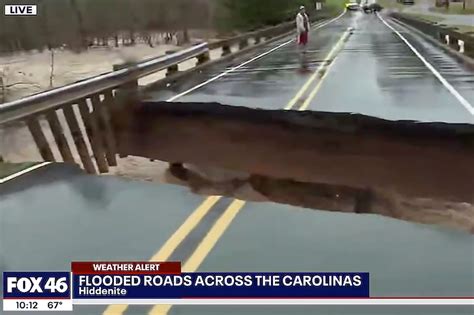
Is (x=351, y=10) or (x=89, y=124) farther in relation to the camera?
(x=351, y=10)

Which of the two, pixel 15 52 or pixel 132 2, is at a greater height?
pixel 132 2

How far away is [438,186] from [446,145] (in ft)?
2.72

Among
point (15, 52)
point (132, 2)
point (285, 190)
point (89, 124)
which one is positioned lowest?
point (285, 190)

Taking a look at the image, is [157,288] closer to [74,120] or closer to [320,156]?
[320,156]

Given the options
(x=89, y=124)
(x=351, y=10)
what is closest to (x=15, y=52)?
(x=89, y=124)

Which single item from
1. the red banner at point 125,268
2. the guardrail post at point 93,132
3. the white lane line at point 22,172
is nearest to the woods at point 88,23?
the red banner at point 125,268

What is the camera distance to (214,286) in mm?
3307

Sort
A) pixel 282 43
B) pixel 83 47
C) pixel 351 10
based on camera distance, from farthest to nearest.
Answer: pixel 351 10 < pixel 282 43 < pixel 83 47

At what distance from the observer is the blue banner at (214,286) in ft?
10.8

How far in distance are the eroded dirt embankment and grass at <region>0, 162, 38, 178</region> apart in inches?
59.2

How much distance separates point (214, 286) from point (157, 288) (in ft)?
0.84

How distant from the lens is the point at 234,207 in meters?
5.76

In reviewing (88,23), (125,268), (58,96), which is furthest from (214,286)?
(58,96)

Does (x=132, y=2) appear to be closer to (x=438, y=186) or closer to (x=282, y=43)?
(x=438, y=186)
